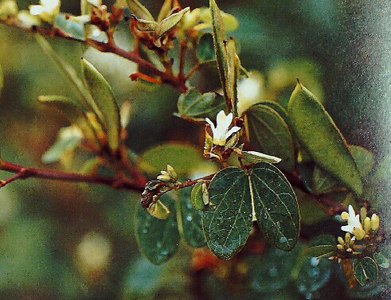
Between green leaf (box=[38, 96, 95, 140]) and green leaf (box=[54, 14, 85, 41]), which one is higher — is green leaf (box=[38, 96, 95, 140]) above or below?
below

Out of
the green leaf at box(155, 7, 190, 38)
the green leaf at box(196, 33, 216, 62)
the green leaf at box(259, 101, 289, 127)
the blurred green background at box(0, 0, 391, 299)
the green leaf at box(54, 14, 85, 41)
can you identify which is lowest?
the blurred green background at box(0, 0, 391, 299)

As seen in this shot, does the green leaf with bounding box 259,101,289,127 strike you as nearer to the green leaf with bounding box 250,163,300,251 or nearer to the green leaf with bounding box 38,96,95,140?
the green leaf with bounding box 250,163,300,251

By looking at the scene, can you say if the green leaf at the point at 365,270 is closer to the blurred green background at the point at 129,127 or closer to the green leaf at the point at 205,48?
the blurred green background at the point at 129,127

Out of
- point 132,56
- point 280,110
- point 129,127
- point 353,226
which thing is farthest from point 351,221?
point 129,127

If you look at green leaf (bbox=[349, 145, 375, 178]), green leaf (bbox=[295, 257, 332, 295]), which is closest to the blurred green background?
green leaf (bbox=[349, 145, 375, 178])

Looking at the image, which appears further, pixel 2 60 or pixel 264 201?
pixel 2 60

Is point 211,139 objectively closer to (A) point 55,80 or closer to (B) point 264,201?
(B) point 264,201

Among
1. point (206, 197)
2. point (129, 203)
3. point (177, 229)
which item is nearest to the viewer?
point (206, 197)

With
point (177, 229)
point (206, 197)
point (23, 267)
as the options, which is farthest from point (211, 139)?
point (23, 267)
